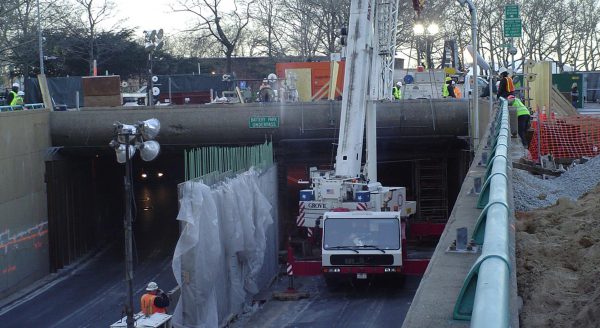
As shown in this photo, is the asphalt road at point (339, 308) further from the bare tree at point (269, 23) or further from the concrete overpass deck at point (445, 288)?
the bare tree at point (269, 23)

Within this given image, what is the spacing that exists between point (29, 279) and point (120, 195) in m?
12.8

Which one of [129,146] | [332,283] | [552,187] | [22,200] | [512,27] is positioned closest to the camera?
[552,187]

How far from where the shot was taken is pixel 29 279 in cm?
2819

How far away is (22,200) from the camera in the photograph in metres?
28.3

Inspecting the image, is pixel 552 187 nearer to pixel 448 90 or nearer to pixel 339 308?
pixel 339 308

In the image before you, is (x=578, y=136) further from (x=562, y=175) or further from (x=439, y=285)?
(x=439, y=285)

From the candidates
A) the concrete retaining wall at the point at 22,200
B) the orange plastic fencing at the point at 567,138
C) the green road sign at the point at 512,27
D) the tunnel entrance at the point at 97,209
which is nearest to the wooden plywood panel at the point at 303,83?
the tunnel entrance at the point at 97,209

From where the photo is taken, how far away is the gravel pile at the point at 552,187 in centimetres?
964

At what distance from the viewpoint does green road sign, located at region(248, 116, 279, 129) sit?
3231cm

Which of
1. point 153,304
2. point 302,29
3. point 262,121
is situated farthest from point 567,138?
point 302,29

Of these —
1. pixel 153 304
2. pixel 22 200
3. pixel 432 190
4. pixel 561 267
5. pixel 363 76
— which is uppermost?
pixel 363 76

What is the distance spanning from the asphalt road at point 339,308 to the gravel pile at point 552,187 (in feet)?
27.1

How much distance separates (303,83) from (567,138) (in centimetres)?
1941

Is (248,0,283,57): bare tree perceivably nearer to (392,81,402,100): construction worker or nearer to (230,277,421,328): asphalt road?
(392,81,402,100): construction worker
